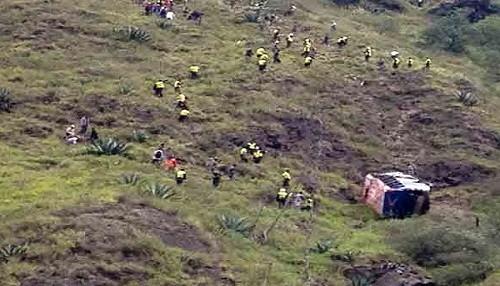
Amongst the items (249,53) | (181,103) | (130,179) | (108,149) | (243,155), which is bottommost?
(243,155)

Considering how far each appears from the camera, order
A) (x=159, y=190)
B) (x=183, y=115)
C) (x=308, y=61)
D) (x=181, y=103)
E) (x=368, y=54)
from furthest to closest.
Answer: (x=368, y=54), (x=308, y=61), (x=181, y=103), (x=183, y=115), (x=159, y=190)

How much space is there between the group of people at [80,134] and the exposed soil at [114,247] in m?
5.38

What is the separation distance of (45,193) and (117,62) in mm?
11177

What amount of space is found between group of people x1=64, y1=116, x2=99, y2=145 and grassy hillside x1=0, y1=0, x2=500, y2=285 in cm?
31

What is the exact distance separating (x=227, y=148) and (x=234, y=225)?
5.63 m

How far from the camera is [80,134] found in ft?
79.9

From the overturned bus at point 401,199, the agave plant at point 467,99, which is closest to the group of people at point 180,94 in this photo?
the overturned bus at point 401,199

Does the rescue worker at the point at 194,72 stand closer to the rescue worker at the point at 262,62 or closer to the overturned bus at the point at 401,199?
the rescue worker at the point at 262,62

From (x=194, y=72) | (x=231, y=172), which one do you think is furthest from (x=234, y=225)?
(x=194, y=72)

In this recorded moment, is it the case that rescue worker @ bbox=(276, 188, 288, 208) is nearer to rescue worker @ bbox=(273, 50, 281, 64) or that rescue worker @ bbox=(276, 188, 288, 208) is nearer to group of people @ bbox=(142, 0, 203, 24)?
rescue worker @ bbox=(273, 50, 281, 64)

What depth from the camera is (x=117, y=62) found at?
30.1m

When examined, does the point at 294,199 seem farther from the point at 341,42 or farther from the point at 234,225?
the point at 341,42

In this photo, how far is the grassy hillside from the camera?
1744cm

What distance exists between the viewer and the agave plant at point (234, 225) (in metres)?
19.6
